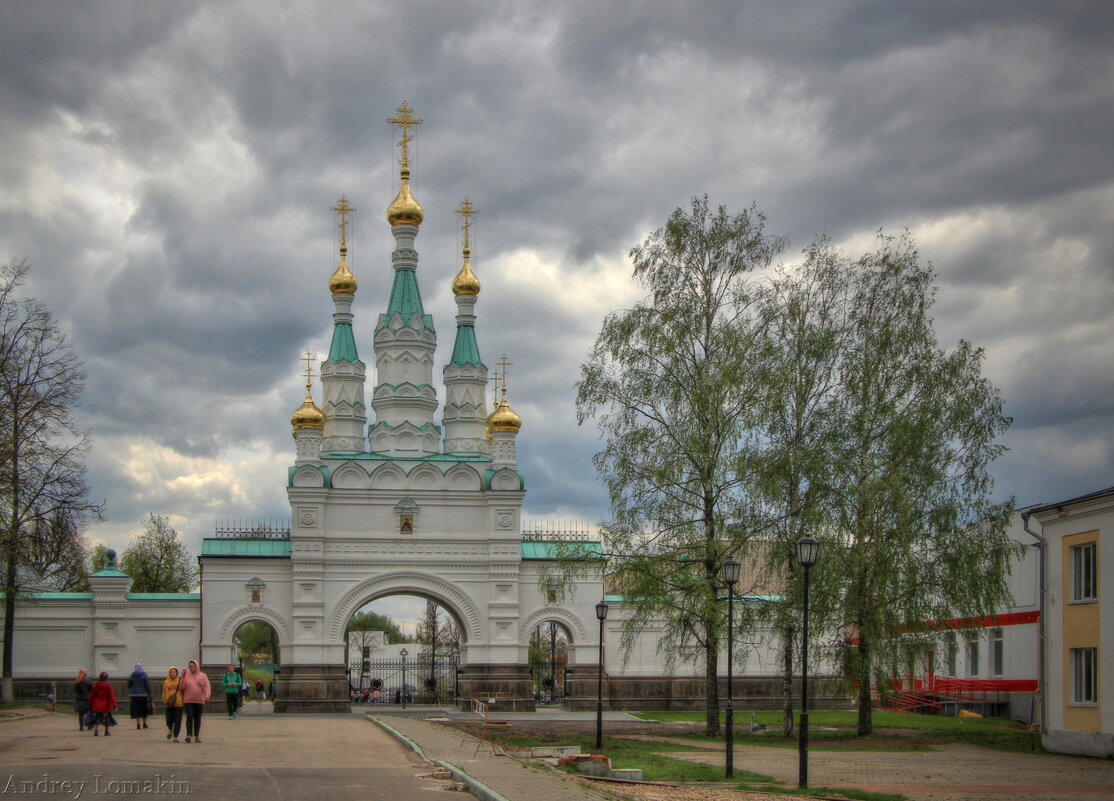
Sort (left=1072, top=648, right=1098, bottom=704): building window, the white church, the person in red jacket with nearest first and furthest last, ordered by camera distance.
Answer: the person in red jacket → (left=1072, top=648, right=1098, bottom=704): building window → the white church

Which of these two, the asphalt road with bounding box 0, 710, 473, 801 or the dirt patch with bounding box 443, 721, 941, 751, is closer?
the asphalt road with bounding box 0, 710, 473, 801

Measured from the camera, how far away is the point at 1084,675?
23.8 meters

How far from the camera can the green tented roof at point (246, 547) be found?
37.7 m

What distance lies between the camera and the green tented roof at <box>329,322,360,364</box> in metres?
43.3

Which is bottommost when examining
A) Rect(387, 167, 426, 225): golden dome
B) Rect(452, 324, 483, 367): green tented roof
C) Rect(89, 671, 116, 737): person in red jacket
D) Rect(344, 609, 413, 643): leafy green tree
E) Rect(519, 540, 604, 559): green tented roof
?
Rect(344, 609, 413, 643): leafy green tree

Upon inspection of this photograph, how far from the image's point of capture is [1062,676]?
2427 centimetres

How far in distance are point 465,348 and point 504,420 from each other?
4.04 metres

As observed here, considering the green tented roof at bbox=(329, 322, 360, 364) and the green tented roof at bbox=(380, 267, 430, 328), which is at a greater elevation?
the green tented roof at bbox=(380, 267, 430, 328)

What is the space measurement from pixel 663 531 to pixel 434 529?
1228cm

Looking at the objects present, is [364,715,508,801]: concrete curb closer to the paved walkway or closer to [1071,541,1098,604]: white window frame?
the paved walkway

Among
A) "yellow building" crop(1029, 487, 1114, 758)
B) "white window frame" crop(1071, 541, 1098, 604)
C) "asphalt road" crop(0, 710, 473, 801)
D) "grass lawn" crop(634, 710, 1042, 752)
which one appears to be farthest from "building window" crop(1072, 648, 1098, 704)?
"asphalt road" crop(0, 710, 473, 801)

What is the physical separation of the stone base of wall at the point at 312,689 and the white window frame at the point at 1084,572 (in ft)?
71.1

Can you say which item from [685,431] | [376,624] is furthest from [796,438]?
[376,624]

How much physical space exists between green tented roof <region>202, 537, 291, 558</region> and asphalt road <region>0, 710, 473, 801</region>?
534 inches
